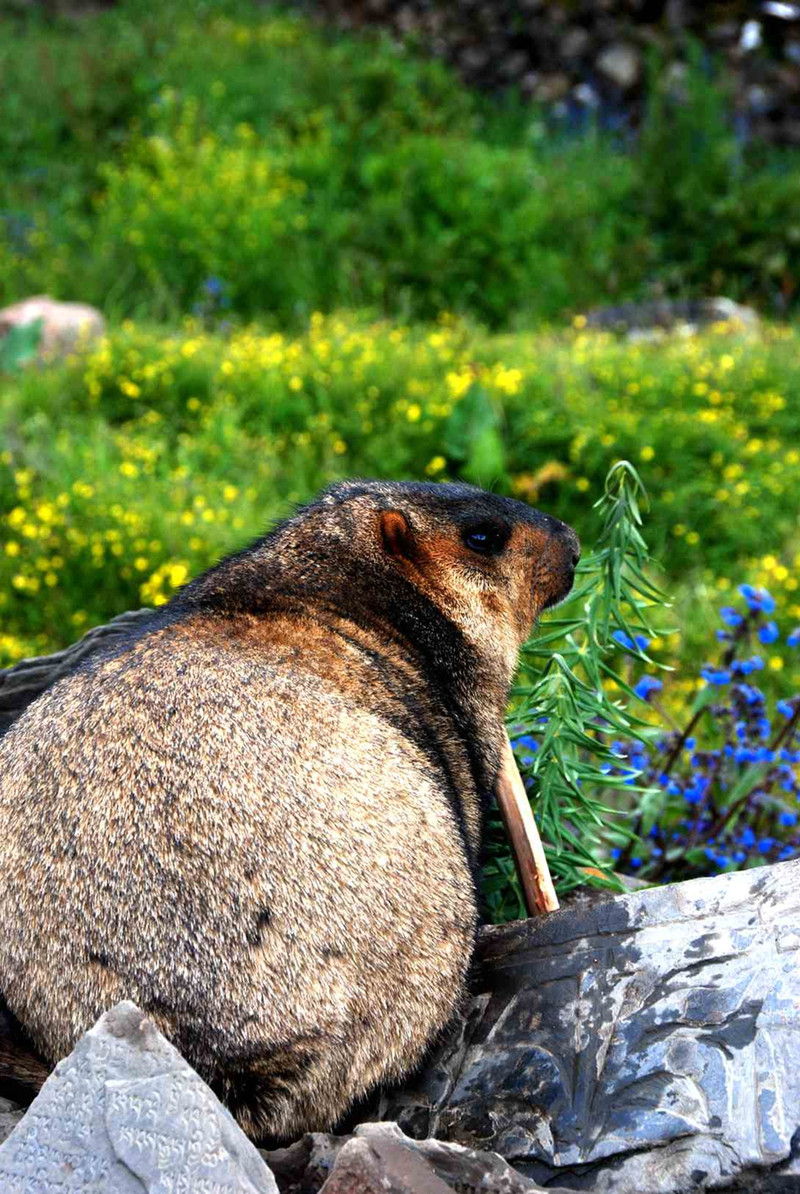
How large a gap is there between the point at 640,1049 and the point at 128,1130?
3.06ft

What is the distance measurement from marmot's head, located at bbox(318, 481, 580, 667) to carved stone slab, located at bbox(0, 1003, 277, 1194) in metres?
1.26

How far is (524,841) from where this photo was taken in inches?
122

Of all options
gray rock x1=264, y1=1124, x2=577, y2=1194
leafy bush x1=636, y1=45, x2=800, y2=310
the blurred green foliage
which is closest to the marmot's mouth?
gray rock x1=264, y1=1124, x2=577, y2=1194

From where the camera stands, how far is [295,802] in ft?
8.17

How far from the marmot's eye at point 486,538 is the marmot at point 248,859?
37 cm

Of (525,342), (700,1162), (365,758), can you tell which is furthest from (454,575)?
(525,342)

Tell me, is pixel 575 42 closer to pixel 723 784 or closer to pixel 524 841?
pixel 723 784

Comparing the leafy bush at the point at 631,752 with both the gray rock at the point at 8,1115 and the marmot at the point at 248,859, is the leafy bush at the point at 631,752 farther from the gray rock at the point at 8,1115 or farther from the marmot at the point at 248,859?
the gray rock at the point at 8,1115

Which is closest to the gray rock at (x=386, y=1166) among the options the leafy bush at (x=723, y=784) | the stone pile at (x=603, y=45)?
the leafy bush at (x=723, y=784)

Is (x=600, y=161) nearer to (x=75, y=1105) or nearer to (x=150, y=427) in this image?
(x=150, y=427)

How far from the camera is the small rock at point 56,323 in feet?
25.3

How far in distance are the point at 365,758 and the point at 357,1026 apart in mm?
479

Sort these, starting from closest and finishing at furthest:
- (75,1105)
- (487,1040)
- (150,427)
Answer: (75,1105) → (487,1040) → (150,427)

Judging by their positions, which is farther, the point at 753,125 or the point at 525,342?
the point at 753,125
